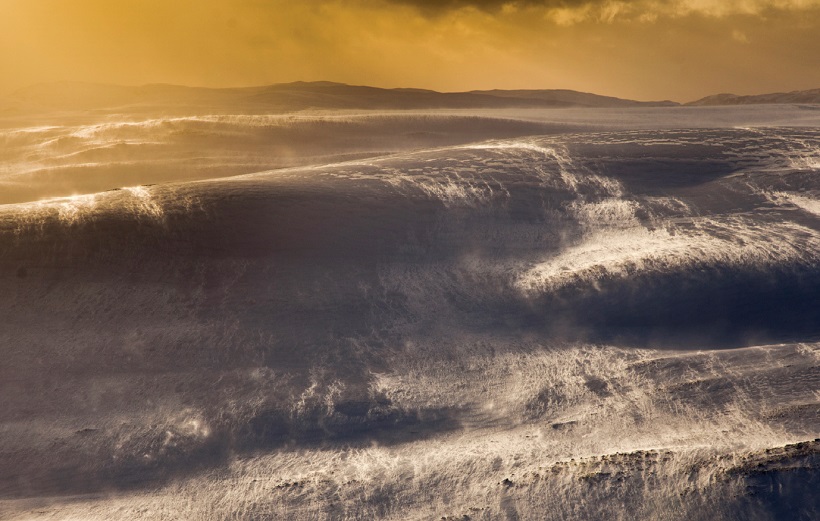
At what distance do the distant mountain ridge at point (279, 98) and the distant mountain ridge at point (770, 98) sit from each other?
36.2 ft

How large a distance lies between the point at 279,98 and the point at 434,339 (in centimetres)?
5689

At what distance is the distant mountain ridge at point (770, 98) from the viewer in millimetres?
68312

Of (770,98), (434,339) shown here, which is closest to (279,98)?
(770,98)

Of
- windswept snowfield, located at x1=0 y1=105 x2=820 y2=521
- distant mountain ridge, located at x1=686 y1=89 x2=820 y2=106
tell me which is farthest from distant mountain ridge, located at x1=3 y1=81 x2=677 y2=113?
windswept snowfield, located at x1=0 y1=105 x2=820 y2=521

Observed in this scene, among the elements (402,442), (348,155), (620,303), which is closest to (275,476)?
(402,442)

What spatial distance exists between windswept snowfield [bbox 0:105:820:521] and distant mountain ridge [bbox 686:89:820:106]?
51538 millimetres

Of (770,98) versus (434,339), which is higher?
(770,98)

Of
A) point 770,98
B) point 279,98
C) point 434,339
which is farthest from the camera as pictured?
point 770,98

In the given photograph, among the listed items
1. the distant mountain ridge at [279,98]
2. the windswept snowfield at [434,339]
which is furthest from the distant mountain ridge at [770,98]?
the windswept snowfield at [434,339]

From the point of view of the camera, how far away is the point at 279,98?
2514 inches

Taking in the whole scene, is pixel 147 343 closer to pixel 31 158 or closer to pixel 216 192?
pixel 216 192

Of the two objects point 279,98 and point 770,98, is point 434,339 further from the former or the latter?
point 770,98

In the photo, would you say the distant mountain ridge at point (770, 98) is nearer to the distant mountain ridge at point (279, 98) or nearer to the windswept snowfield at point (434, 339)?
the distant mountain ridge at point (279, 98)

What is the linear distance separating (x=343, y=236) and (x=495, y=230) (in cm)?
282
